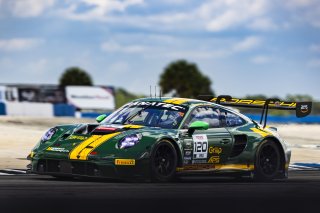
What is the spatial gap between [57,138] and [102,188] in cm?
192

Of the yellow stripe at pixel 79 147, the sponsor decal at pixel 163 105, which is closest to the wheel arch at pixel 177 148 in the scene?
the sponsor decal at pixel 163 105

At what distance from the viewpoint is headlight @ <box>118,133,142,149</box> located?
10938 millimetres

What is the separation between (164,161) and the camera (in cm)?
1120

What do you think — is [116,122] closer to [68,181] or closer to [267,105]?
[68,181]

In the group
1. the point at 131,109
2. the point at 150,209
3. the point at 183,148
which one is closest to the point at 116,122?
the point at 131,109

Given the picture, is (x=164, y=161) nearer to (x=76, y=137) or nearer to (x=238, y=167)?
(x=76, y=137)

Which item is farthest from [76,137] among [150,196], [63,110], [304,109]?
[63,110]

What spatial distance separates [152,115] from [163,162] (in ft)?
3.16

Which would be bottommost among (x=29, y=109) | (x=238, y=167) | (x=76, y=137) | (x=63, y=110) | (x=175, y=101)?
(x=238, y=167)

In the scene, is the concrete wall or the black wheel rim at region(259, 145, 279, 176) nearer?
the black wheel rim at region(259, 145, 279, 176)

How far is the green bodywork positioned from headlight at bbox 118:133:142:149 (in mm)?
43

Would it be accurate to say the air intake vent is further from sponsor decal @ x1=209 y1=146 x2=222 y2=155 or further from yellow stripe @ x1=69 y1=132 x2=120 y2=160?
yellow stripe @ x1=69 y1=132 x2=120 y2=160

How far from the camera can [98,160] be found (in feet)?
A: 35.6

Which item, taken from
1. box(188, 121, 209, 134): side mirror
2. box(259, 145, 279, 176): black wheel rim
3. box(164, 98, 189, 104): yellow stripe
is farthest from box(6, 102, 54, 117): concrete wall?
box(188, 121, 209, 134): side mirror
